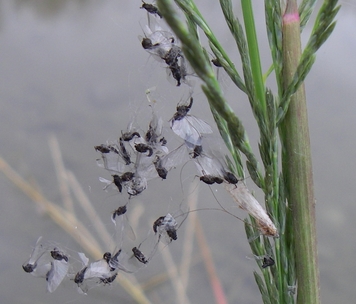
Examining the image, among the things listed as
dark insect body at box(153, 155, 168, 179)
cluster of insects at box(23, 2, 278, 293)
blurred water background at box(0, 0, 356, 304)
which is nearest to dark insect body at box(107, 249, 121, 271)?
cluster of insects at box(23, 2, 278, 293)

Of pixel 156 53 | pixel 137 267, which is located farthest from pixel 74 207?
pixel 156 53

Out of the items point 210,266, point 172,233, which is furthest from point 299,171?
point 210,266

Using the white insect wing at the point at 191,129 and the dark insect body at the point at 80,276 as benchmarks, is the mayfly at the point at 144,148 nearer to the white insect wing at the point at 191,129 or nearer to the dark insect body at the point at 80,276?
the white insect wing at the point at 191,129

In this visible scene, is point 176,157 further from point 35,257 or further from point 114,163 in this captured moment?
point 35,257

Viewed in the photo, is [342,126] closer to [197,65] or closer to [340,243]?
[340,243]

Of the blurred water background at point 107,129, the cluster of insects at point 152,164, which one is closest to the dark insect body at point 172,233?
the cluster of insects at point 152,164

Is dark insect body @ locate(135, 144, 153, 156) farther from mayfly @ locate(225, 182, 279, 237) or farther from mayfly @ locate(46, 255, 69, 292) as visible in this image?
mayfly @ locate(46, 255, 69, 292)
